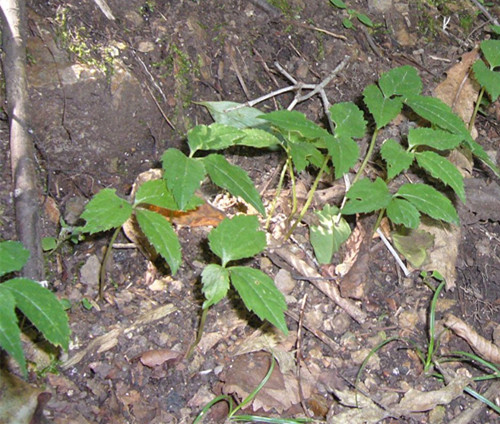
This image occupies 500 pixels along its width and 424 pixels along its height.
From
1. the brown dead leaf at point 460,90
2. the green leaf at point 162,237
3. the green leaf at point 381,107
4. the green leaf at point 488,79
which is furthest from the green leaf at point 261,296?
the brown dead leaf at point 460,90

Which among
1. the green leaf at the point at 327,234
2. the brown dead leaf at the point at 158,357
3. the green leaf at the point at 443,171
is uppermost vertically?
the green leaf at the point at 443,171


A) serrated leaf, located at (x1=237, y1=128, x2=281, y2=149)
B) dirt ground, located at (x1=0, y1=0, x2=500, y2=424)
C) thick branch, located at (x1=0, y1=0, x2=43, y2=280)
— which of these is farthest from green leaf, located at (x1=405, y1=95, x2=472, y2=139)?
thick branch, located at (x1=0, y1=0, x2=43, y2=280)

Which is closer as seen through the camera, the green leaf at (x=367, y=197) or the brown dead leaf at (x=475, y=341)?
the green leaf at (x=367, y=197)

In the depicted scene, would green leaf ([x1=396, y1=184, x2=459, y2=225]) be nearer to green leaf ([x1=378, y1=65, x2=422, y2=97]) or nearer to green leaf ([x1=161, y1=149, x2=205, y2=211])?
green leaf ([x1=378, y1=65, x2=422, y2=97])

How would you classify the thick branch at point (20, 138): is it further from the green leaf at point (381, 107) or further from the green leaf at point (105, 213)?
the green leaf at point (381, 107)

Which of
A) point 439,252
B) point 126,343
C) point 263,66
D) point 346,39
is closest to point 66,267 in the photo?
point 126,343

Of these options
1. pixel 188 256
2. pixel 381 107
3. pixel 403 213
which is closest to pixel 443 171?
pixel 403 213
